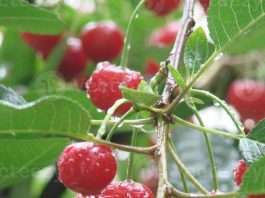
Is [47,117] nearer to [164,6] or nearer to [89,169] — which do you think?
[89,169]

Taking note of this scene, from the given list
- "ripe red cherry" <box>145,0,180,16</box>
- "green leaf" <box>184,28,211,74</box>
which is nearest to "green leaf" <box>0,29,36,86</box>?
"ripe red cherry" <box>145,0,180,16</box>

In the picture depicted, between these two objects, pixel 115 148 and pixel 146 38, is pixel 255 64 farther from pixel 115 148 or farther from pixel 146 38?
pixel 115 148

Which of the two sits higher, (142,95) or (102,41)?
(102,41)

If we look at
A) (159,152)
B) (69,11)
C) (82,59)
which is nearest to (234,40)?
(159,152)

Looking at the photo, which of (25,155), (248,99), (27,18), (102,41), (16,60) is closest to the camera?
(25,155)

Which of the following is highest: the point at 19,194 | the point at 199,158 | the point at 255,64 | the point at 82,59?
the point at 255,64

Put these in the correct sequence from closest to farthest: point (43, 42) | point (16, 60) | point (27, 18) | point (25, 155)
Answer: point (25, 155) < point (27, 18) < point (43, 42) < point (16, 60)

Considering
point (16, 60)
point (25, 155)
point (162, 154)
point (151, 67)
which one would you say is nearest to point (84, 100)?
point (25, 155)
